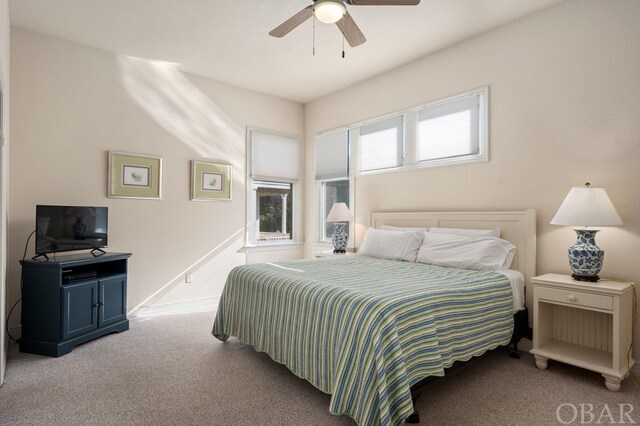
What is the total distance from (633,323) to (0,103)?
4687mm

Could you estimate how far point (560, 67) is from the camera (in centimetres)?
294

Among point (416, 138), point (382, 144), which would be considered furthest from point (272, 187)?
point (416, 138)

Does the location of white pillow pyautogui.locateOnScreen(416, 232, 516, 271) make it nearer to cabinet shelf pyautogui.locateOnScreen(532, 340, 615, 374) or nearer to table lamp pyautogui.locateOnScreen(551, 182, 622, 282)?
table lamp pyautogui.locateOnScreen(551, 182, 622, 282)

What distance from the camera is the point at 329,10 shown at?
233 cm

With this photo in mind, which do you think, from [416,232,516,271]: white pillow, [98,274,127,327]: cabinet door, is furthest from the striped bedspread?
[98,274,127,327]: cabinet door

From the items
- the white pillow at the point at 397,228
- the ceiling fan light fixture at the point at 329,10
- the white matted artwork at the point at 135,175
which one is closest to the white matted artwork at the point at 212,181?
the white matted artwork at the point at 135,175

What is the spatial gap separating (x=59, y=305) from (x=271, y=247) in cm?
268

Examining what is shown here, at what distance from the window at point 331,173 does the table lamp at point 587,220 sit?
270 cm

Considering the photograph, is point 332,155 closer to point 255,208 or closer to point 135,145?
point 255,208

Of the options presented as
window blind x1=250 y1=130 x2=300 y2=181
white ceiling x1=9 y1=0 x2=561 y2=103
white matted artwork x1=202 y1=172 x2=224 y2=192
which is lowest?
white matted artwork x1=202 y1=172 x2=224 y2=192

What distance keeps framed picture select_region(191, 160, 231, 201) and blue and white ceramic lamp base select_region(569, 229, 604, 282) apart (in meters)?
3.81

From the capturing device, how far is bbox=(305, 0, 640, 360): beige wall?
8.56ft

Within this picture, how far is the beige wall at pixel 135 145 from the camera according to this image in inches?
132

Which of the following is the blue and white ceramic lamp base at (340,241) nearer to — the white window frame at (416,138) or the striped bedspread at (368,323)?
the white window frame at (416,138)
